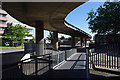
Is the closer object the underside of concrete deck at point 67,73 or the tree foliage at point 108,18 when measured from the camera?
the underside of concrete deck at point 67,73

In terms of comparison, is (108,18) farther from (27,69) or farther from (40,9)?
(27,69)

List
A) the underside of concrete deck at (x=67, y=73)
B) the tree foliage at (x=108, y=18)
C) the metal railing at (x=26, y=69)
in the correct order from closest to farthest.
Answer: the metal railing at (x=26, y=69), the underside of concrete deck at (x=67, y=73), the tree foliage at (x=108, y=18)

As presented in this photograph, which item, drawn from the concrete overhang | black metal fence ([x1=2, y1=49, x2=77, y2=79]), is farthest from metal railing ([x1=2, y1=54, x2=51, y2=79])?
the concrete overhang

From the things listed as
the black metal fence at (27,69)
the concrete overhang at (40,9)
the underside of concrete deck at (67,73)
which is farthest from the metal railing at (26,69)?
the concrete overhang at (40,9)

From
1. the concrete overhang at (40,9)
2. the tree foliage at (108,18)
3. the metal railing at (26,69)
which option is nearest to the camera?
the metal railing at (26,69)

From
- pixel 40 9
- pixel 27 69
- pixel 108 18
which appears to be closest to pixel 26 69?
pixel 27 69

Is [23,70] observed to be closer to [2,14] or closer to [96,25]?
[96,25]

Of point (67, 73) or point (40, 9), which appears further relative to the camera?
point (40, 9)

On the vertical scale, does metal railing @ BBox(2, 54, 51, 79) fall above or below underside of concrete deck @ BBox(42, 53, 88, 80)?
above

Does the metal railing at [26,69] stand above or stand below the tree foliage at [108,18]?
below

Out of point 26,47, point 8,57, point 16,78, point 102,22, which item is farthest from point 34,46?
point 102,22

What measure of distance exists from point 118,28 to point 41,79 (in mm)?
19662

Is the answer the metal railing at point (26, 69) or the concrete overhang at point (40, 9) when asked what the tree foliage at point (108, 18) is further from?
the metal railing at point (26, 69)

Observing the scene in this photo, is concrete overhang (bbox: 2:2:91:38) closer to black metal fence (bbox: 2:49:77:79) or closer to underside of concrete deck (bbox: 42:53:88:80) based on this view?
underside of concrete deck (bbox: 42:53:88:80)
